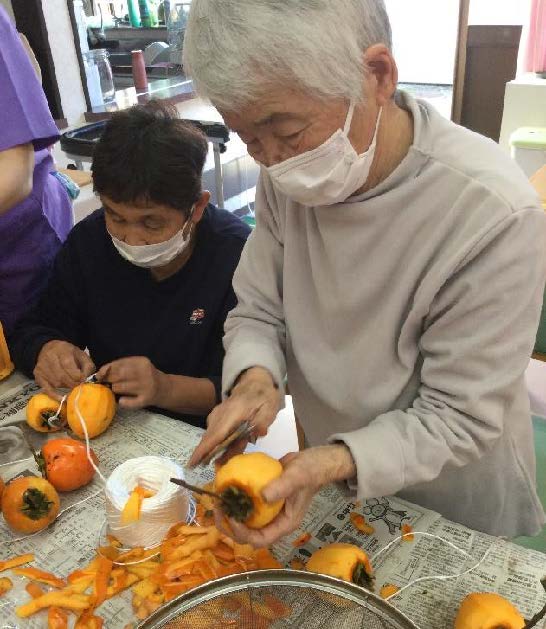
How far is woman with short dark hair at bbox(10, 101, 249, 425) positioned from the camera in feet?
4.34

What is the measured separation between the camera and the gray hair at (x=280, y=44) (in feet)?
2.36

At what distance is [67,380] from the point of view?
1.37 meters

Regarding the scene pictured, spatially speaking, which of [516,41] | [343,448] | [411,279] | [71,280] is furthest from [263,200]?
[516,41]

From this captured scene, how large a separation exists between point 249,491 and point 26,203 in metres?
1.12

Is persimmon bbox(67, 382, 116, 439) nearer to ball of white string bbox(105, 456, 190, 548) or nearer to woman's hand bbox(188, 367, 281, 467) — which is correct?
ball of white string bbox(105, 456, 190, 548)

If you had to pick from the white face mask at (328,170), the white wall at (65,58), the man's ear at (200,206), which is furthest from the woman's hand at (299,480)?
the white wall at (65,58)

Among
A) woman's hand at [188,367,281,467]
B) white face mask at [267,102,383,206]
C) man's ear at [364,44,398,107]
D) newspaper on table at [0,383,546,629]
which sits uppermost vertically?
man's ear at [364,44,398,107]

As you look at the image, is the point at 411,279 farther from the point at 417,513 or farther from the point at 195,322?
the point at 195,322

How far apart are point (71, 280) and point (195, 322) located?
14.0 inches

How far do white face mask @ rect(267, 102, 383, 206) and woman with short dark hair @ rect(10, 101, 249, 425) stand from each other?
1.61 ft

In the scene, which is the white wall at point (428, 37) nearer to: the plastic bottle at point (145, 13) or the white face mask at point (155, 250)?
the plastic bottle at point (145, 13)

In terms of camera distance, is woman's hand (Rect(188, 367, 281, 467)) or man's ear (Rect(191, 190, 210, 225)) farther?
man's ear (Rect(191, 190, 210, 225))

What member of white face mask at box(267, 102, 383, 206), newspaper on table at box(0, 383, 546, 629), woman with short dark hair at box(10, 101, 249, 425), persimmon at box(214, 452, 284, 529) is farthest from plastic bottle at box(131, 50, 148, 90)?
persimmon at box(214, 452, 284, 529)

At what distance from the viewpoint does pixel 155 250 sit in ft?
4.60
